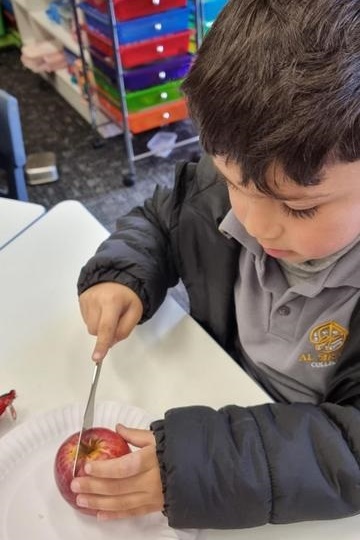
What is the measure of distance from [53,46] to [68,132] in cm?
44

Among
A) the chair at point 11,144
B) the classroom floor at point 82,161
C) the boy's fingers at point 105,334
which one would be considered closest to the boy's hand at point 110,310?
the boy's fingers at point 105,334

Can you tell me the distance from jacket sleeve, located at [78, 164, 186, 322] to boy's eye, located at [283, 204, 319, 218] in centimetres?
26

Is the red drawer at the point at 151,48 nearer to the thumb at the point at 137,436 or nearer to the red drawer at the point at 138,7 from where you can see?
the red drawer at the point at 138,7

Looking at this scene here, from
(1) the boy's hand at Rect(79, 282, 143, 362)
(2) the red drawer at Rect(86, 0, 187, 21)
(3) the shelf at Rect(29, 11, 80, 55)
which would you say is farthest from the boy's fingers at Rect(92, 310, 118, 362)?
(3) the shelf at Rect(29, 11, 80, 55)

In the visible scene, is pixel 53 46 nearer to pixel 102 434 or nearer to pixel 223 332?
pixel 223 332

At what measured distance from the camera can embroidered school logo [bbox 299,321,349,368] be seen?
2.25ft

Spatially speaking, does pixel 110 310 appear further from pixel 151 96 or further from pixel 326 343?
pixel 151 96

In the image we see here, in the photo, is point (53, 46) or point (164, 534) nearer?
point (164, 534)

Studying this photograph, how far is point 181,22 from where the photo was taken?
2.00 meters

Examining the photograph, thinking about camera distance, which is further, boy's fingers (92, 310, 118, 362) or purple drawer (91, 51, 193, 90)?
purple drawer (91, 51, 193, 90)

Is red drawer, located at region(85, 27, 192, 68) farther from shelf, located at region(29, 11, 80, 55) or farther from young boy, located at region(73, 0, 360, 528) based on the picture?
young boy, located at region(73, 0, 360, 528)

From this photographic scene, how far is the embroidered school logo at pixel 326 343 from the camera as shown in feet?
2.25

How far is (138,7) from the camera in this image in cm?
192

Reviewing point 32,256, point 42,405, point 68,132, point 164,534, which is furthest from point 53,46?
point 164,534
